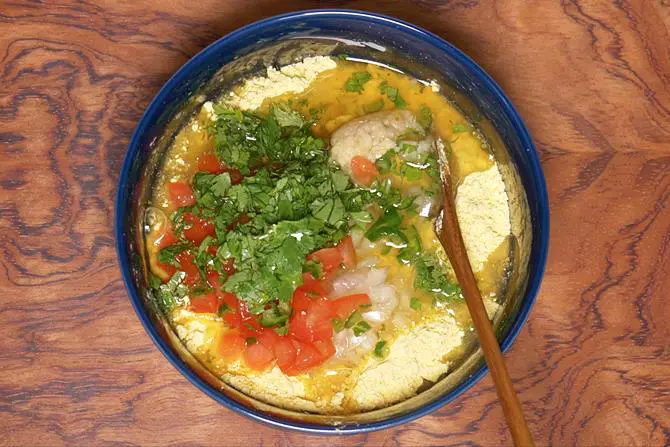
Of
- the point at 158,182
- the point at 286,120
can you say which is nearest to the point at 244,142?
the point at 286,120

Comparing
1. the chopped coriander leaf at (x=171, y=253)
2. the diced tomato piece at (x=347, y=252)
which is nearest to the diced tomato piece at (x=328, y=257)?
the diced tomato piece at (x=347, y=252)

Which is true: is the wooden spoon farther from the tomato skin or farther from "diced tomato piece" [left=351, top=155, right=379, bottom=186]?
the tomato skin

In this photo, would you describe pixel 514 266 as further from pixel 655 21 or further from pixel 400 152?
pixel 655 21

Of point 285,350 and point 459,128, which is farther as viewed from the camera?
point 459,128

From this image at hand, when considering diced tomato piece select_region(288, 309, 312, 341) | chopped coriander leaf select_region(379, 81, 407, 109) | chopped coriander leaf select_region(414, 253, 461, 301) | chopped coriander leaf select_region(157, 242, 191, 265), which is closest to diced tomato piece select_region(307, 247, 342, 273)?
diced tomato piece select_region(288, 309, 312, 341)

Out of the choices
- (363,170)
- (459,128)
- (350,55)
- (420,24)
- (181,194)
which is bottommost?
(181,194)

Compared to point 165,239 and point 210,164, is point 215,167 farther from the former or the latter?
point 165,239

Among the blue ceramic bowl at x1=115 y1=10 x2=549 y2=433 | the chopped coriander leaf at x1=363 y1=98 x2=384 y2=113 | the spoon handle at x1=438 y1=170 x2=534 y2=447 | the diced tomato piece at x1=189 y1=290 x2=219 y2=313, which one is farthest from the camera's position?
the chopped coriander leaf at x1=363 y1=98 x2=384 y2=113

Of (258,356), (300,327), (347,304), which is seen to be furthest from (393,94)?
(258,356)
